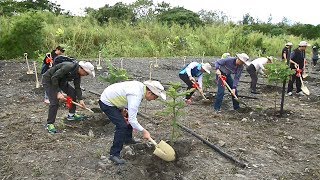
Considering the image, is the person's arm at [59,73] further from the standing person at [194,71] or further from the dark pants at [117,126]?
the standing person at [194,71]

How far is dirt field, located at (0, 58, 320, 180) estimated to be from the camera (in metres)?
4.77

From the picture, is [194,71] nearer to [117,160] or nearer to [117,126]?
[117,126]

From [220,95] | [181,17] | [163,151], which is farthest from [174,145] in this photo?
[181,17]

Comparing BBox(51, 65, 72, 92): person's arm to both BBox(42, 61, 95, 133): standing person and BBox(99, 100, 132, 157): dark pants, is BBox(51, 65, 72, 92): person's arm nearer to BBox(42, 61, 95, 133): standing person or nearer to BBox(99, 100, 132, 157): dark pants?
BBox(42, 61, 95, 133): standing person

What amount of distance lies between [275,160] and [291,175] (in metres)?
0.49

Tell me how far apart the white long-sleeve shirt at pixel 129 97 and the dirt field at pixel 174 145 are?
0.75 meters

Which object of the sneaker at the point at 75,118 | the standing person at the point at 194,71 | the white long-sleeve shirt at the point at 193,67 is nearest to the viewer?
the sneaker at the point at 75,118

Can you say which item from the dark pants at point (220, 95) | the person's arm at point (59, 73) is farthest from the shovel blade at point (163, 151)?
the dark pants at point (220, 95)

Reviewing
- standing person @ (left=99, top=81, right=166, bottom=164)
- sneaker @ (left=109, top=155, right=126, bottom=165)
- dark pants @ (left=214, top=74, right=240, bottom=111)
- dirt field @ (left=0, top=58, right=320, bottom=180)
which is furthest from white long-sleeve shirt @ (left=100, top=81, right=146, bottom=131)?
dark pants @ (left=214, top=74, right=240, bottom=111)

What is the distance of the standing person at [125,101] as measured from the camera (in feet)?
14.6

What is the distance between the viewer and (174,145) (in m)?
5.55

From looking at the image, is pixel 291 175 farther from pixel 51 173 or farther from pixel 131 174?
pixel 51 173

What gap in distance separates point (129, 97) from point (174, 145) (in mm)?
1394

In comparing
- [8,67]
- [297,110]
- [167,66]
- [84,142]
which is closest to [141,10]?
[167,66]
